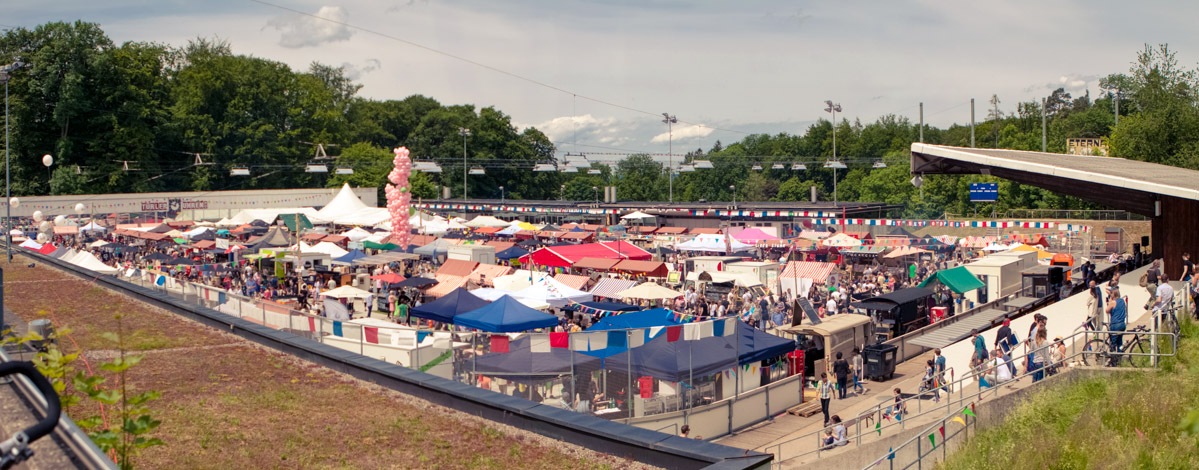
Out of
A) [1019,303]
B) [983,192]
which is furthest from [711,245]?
[983,192]

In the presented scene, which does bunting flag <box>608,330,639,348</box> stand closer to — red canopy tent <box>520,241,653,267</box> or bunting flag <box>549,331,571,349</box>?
bunting flag <box>549,331,571,349</box>

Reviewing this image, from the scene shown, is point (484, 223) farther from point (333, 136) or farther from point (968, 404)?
point (333, 136)

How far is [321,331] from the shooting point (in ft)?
47.7

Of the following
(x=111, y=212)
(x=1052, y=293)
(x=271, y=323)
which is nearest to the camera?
(x=271, y=323)

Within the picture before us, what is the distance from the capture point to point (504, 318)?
1748 cm

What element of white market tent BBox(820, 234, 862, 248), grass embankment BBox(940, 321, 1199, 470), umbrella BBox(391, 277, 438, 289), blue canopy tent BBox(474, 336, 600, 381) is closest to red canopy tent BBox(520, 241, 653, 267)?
umbrella BBox(391, 277, 438, 289)

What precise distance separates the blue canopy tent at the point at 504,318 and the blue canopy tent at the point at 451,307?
17.7 inches

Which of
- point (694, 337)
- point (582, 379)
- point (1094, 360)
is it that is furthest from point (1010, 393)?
point (582, 379)

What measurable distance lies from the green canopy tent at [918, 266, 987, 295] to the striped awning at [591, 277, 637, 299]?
8.23 m

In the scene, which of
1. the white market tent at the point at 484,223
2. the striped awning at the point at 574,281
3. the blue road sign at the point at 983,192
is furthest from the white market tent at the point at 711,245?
the blue road sign at the point at 983,192

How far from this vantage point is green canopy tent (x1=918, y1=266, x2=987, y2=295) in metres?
24.1

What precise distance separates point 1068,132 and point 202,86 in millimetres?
80311

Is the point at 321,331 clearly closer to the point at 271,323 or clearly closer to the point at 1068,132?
the point at 271,323

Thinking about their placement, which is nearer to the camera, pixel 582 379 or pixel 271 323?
pixel 582 379
